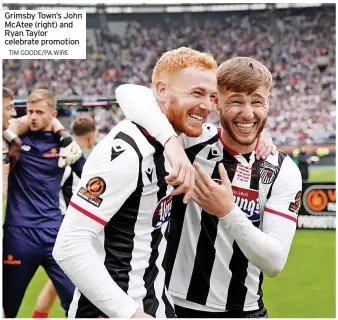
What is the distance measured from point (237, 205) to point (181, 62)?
0.74 metres

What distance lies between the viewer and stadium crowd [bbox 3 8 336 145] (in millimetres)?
28062

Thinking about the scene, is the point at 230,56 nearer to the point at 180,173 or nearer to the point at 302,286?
the point at 302,286

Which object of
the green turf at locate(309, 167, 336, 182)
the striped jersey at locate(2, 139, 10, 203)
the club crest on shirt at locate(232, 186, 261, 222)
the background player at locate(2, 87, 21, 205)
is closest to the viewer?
the club crest on shirt at locate(232, 186, 261, 222)

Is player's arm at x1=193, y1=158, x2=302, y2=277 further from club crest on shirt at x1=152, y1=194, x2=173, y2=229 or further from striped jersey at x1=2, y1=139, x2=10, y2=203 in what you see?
striped jersey at x1=2, y1=139, x2=10, y2=203

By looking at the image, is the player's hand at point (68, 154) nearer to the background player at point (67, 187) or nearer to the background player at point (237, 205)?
the background player at point (67, 187)

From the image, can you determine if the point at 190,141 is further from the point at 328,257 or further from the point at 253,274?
the point at 328,257

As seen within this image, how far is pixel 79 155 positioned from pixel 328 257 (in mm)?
4511

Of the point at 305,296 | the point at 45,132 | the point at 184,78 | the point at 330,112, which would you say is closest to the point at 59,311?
the point at 45,132

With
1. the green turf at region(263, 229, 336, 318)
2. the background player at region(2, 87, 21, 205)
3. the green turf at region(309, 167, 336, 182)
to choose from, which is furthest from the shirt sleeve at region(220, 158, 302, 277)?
the green turf at region(309, 167, 336, 182)

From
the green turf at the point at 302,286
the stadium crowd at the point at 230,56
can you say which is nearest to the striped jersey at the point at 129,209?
the green turf at the point at 302,286

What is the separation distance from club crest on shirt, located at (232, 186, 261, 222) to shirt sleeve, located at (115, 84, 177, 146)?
0.65 m

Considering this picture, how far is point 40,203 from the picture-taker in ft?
15.7

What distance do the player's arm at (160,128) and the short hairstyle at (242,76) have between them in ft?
1.25

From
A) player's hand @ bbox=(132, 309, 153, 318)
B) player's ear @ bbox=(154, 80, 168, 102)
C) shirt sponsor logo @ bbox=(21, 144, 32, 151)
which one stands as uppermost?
player's ear @ bbox=(154, 80, 168, 102)
